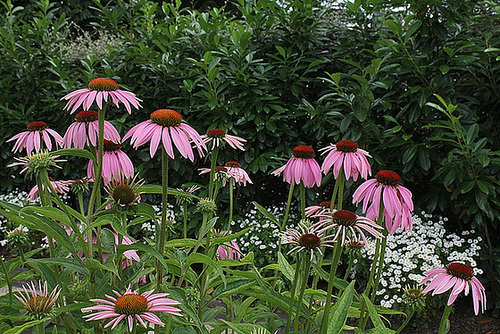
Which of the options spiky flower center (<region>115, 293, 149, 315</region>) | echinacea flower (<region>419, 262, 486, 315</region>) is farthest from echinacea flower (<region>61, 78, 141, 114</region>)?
echinacea flower (<region>419, 262, 486, 315</region>)

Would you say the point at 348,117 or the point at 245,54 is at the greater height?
the point at 245,54

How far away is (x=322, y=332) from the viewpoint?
1139 mm

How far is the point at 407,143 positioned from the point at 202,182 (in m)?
1.50

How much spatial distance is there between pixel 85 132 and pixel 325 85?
2.67 m

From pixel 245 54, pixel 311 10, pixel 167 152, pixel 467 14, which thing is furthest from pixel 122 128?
pixel 167 152

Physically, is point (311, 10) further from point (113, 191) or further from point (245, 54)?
point (113, 191)

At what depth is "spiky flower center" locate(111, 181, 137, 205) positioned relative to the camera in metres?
1.09

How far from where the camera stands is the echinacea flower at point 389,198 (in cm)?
121

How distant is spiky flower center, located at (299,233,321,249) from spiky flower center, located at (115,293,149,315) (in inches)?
14.8

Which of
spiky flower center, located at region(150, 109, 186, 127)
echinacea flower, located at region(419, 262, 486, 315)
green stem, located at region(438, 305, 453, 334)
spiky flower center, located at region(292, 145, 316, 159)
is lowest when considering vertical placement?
green stem, located at region(438, 305, 453, 334)

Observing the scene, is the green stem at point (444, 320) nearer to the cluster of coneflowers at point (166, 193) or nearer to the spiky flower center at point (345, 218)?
the cluster of coneflowers at point (166, 193)

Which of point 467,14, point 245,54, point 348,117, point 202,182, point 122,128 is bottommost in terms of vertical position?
point 202,182

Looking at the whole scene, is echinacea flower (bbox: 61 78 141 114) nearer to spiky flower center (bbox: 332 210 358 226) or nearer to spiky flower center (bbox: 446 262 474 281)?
spiky flower center (bbox: 332 210 358 226)

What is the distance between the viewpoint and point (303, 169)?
1.46 metres
